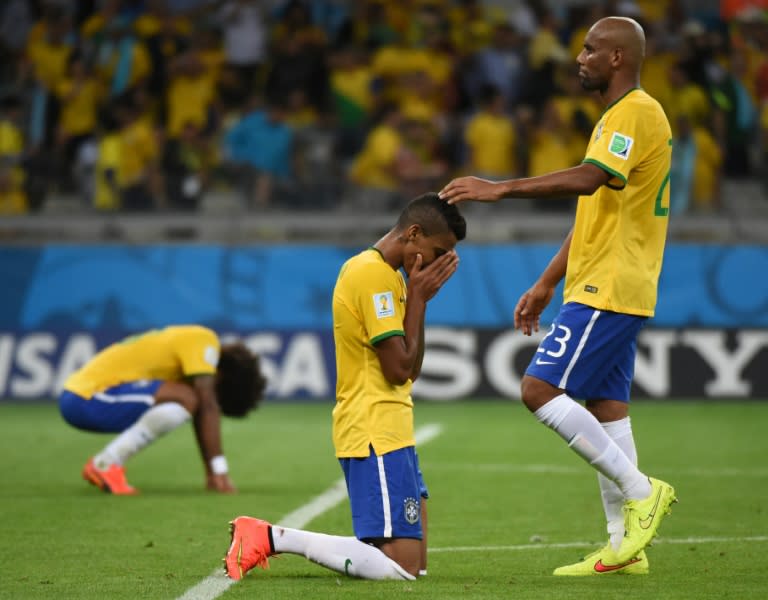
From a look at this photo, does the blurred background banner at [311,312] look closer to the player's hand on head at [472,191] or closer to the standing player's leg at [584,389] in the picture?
the standing player's leg at [584,389]

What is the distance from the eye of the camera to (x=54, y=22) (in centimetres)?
2016

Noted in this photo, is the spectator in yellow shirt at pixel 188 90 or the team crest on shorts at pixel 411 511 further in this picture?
the spectator in yellow shirt at pixel 188 90

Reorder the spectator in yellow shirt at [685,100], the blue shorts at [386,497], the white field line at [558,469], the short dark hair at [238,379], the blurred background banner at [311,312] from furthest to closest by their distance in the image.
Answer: the spectator in yellow shirt at [685,100] < the blurred background banner at [311,312] < the white field line at [558,469] < the short dark hair at [238,379] < the blue shorts at [386,497]

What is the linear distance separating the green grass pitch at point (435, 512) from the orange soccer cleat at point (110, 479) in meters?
0.13

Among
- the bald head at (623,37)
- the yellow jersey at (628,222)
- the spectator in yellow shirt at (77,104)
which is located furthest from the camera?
the spectator in yellow shirt at (77,104)

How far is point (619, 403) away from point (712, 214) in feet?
35.4

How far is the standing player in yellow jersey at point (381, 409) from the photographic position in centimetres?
602

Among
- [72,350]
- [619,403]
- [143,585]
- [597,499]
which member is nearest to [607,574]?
[619,403]

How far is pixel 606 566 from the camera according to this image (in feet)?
21.0

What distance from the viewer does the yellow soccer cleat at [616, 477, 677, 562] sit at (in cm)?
628

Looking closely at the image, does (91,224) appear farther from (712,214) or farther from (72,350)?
(712,214)

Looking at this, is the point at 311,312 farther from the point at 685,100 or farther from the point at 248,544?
the point at 248,544

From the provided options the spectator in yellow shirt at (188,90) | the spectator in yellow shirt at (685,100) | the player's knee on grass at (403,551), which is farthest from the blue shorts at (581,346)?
the spectator in yellow shirt at (188,90)

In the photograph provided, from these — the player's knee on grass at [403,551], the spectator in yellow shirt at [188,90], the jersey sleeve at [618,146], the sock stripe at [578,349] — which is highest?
the spectator in yellow shirt at [188,90]
